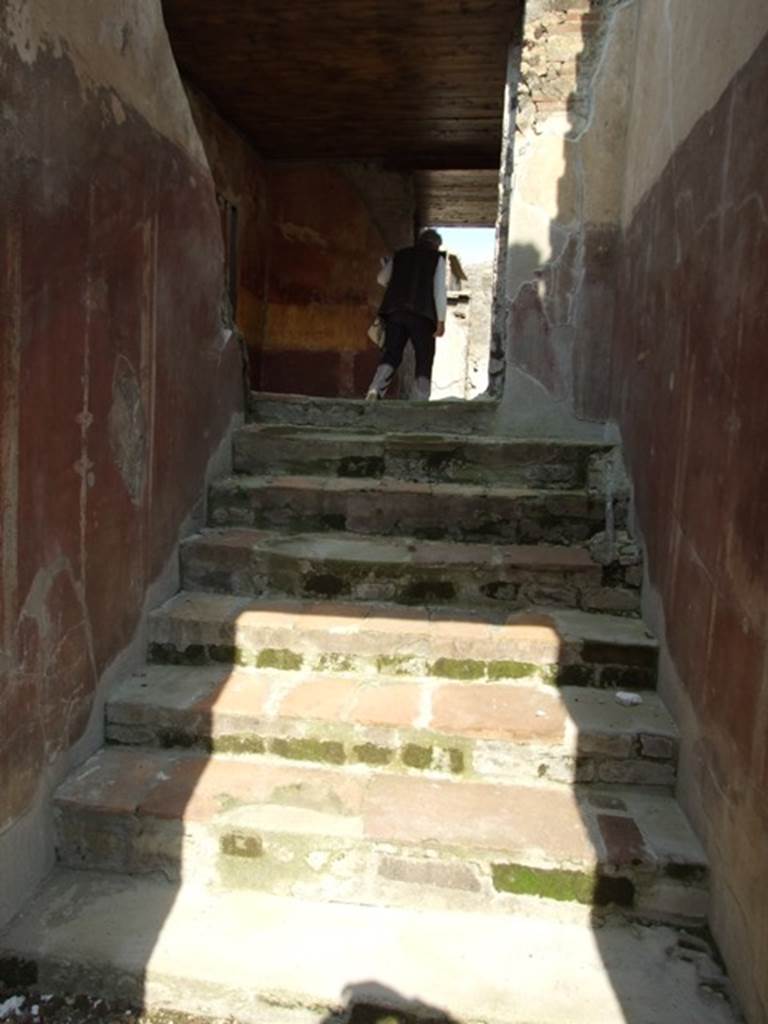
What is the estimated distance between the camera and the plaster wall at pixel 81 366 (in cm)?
205

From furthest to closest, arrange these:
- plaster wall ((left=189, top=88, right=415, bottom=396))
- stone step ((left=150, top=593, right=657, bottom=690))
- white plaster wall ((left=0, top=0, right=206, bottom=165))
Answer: plaster wall ((left=189, top=88, right=415, bottom=396)), stone step ((left=150, top=593, right=657, bottom=690)), white plaster wall ((left=0, top=0, right=206, bottom=165))

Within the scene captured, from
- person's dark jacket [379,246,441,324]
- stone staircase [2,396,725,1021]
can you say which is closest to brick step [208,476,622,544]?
stone staircase [2,396,725,1021]

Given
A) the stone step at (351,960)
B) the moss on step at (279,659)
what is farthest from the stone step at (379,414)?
the stone step at (351,960)

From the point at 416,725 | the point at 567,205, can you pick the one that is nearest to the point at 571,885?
the point at 416,725

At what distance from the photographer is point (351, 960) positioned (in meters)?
1.92

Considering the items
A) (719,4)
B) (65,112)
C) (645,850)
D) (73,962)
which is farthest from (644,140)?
(73,962)

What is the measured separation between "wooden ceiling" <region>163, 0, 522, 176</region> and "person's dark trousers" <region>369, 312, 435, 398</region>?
6.03 feet

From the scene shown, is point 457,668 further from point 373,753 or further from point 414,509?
point 414,509

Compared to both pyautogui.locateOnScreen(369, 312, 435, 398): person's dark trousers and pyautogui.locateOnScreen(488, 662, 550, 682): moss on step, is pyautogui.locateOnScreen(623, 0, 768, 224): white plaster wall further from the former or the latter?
pyautogui.locateOnScreen(369, 312, 435, 398): person's dark trousers

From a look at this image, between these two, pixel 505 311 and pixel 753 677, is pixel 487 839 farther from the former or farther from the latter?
pixel 505 311

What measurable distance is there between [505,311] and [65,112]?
2.79 m

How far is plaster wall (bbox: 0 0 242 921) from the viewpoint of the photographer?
2053 millimetres

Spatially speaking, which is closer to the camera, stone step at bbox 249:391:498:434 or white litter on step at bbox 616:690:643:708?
white litter on step at bbox 616:690:643:708

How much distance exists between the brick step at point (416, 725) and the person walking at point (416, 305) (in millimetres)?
3613
